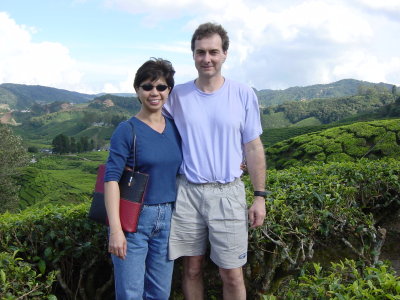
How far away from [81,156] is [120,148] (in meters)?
81.8

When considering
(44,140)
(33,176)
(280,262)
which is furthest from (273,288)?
(44,140)

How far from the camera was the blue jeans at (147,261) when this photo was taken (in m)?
2.38

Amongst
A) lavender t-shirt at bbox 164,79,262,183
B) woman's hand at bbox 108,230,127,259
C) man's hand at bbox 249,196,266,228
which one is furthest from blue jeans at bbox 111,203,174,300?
man's hand at bbox 249,196,266,228

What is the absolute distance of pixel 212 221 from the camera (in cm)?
257

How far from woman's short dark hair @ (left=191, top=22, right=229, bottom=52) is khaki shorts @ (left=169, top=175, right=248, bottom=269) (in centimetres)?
98

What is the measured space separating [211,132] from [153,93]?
0.47 metres

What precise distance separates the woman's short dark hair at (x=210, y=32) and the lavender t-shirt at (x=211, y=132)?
32 cm

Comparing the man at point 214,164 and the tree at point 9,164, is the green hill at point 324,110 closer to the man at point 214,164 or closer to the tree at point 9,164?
the tree at point 9,164

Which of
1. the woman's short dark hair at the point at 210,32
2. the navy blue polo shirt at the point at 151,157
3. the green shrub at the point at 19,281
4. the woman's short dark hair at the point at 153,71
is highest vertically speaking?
the woman's short dark hair at the point at 210,32

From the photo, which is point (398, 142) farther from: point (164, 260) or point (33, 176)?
point (33, 176)

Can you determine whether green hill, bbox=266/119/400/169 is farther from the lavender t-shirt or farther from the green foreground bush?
the lavender t-shirt

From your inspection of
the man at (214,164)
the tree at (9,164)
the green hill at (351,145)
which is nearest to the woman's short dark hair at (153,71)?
the man at (214,164)

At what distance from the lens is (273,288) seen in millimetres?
3184

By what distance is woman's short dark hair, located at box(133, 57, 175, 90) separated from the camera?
8.11 ft
